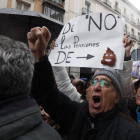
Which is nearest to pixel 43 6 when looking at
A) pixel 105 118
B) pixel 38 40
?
pixel 38 40

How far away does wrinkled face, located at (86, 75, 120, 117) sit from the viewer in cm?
119

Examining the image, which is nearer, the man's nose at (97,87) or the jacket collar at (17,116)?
the jacket collar at (17,116)

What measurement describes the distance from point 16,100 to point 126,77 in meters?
0.97

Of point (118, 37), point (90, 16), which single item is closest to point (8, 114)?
point (118, 37)

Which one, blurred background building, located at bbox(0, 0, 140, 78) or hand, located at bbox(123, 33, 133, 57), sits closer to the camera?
hand, located at bbox(123, 33, 133, 57)

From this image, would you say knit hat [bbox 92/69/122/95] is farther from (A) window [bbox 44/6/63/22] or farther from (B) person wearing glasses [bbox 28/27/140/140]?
(A) window [bbox 44/6/63/22]

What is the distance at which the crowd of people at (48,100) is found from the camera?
1.95 ft

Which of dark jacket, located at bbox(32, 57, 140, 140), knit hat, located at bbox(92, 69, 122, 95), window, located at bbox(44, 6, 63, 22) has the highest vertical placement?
window, located at bbox(44, 6, 63, 22)

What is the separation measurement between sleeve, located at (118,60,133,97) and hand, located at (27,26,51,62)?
2.35 feet

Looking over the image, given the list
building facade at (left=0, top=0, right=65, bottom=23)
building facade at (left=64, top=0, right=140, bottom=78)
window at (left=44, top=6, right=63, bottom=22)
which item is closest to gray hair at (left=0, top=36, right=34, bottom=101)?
building facade at (left=64, top=0, right=140, bottom=78)

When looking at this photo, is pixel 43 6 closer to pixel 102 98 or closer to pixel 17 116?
pixel 102 98

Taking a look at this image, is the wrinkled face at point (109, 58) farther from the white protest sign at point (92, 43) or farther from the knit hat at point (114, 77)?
the knit hat at point (114, 77)

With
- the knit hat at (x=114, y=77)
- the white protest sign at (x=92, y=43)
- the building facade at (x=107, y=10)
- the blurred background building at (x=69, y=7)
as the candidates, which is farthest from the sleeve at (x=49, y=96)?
the blurred background building at (x=69, y=7)

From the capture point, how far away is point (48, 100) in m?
1.24
